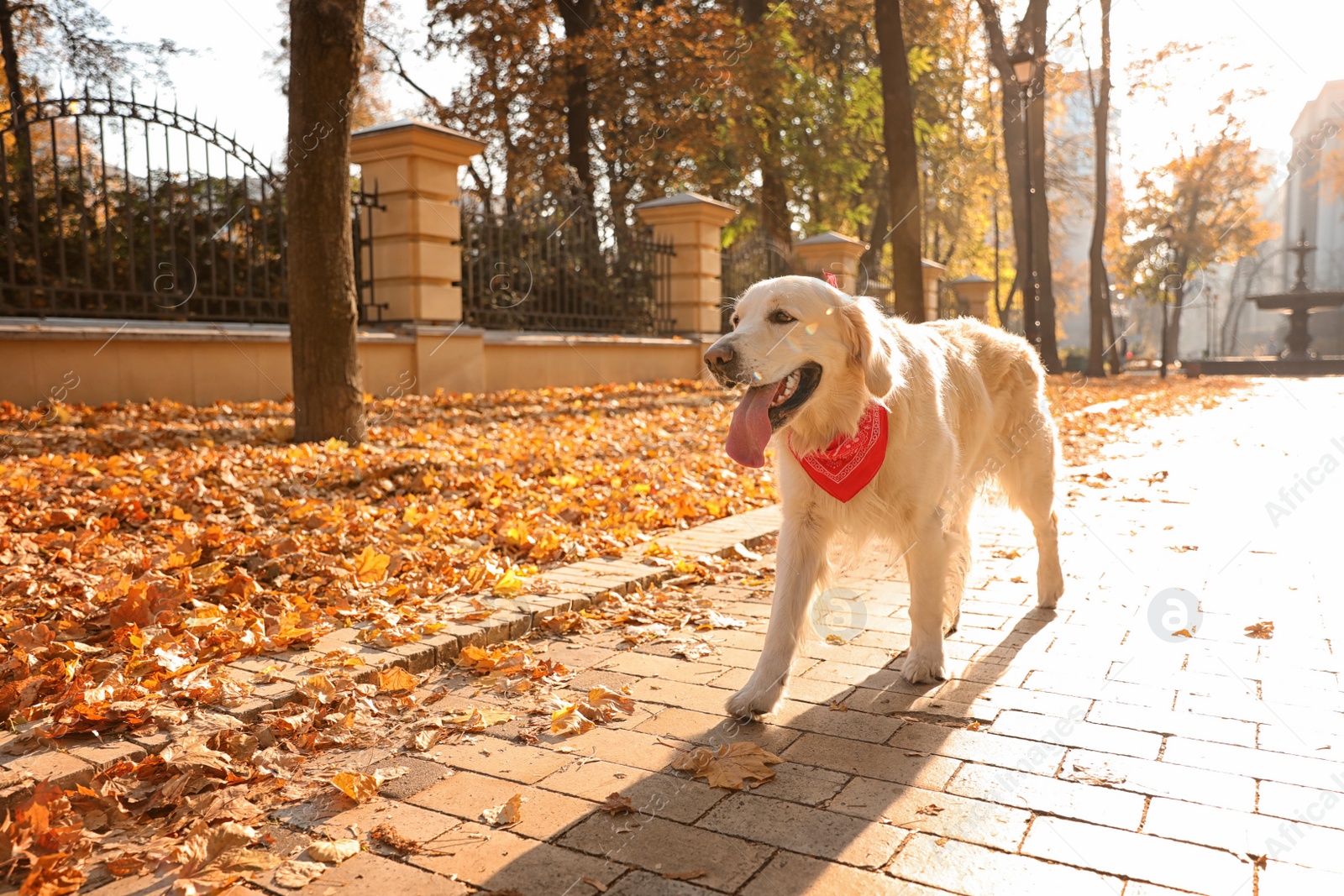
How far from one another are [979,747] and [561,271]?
13.8 metres

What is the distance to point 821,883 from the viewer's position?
229 cm

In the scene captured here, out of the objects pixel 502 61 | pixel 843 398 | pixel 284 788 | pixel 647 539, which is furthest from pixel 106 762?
pixel 502 61

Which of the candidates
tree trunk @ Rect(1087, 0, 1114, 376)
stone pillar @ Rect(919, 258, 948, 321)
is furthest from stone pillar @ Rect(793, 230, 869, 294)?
tree trunk @ Rect(1087, 0, 1114, 376)

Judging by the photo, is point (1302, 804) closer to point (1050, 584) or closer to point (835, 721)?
point (835, 721)

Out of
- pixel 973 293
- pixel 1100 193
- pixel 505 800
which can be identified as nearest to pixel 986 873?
pixel 505 800

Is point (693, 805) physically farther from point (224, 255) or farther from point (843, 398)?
point (224, 255)

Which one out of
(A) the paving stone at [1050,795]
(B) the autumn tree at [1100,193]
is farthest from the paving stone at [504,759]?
(B) the autumn tree at [1100,193]

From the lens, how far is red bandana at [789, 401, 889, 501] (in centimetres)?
347

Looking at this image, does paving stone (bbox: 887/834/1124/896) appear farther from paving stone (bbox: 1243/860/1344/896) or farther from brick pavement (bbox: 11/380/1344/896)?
paving stone (bbox: 1243/860/1344/896)

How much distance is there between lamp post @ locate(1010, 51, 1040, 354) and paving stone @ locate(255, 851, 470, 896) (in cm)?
1570

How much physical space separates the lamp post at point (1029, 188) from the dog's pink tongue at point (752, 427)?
14.2 meters

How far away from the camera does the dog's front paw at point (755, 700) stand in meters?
3.27

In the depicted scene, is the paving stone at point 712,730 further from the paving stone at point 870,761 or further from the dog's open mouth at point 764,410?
the dog's open mouth at point 764,410

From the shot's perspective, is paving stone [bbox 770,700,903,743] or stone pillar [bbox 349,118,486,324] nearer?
paving stone [bbox 770,700,903,743]
